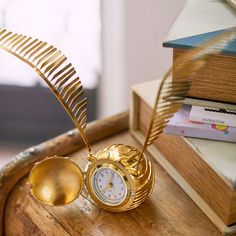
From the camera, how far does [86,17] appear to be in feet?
4.05

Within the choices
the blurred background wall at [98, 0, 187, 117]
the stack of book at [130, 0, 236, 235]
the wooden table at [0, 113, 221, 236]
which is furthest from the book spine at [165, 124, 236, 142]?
the blurred background wall at [98, 0, 187, 117]

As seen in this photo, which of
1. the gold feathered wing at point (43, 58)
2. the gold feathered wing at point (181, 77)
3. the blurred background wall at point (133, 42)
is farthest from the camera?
the blurred background wall at point (133, 42)

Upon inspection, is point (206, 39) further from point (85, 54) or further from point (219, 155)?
point (85, 54)

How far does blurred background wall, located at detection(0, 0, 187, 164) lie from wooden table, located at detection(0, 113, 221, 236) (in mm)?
282

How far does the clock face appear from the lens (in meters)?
0.79

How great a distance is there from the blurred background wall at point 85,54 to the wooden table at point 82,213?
0.28 meters

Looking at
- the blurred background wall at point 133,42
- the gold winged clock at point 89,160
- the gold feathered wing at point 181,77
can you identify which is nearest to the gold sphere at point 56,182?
the gold winged clock at point 89,160

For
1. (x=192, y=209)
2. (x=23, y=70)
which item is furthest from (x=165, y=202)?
(x=23, y=70)

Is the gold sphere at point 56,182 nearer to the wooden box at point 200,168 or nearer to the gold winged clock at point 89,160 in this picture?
the gold winged clock at point 89,160

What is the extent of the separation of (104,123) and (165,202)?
201 millimetres

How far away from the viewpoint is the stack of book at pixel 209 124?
78cm

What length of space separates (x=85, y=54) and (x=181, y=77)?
0.65m

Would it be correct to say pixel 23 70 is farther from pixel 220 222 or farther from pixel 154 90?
pixel 220 222

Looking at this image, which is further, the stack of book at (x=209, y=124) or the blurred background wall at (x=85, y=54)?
the blurred background wall at (x=85, y=54)
